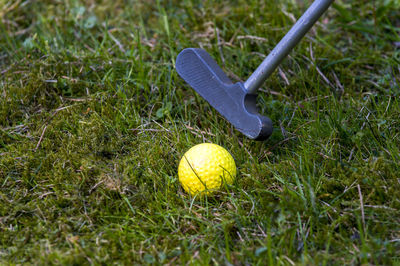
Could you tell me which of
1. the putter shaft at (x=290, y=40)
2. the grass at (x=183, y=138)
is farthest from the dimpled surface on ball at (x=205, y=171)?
the putter shaft at (x=290, y=40)

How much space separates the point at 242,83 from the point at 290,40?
0.44 m

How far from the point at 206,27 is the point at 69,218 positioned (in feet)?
8.00

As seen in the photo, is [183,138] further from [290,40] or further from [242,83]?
[290,40]

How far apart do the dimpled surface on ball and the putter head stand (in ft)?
0.96

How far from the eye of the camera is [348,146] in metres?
2.80

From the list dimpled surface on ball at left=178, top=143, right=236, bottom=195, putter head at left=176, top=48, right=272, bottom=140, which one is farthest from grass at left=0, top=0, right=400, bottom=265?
putter head at left=176, top=48, right=272, bottom=140

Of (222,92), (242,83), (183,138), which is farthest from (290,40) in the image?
(183,138)

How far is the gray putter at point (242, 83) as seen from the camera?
2713 millimetres

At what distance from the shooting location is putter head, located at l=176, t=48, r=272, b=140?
2.79m

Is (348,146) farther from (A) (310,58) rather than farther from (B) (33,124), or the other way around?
(B) (33,124)

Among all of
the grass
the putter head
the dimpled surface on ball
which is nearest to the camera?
the grass

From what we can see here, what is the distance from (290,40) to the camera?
2730 millimetres

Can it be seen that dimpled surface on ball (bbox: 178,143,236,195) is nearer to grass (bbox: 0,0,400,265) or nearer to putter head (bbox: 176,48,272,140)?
grass (bbox: 0,0,400,265)

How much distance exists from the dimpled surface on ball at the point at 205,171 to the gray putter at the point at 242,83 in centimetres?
29
